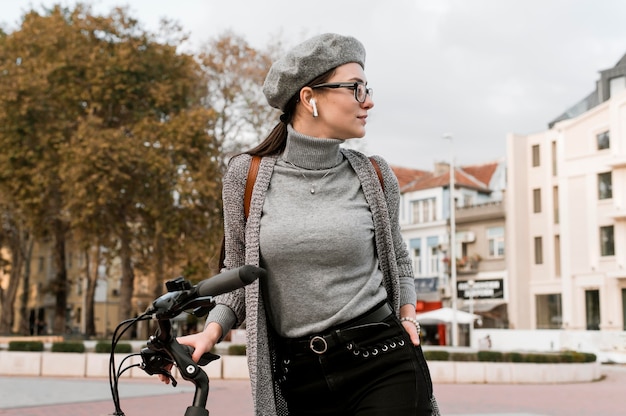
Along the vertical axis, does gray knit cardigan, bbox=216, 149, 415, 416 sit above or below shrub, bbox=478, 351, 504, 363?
above

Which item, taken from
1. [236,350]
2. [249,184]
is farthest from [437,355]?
[249,184]

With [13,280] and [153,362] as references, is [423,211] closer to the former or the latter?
[13,280]

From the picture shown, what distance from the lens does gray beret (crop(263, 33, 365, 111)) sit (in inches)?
115

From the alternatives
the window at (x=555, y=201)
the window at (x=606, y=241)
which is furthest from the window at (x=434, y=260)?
the window at (x=606, y=241)

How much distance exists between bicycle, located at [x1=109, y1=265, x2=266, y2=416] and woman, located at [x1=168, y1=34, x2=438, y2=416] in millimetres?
287

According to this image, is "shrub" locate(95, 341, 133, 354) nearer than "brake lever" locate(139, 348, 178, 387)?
No

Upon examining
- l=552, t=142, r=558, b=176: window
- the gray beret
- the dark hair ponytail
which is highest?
l=552, t=142, r=558, b=176: window

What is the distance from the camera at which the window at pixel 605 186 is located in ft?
138

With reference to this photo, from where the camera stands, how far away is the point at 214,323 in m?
2.76

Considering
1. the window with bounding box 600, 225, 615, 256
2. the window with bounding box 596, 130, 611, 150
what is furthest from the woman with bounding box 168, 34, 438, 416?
the window with bounding box 596, 130, 611, 150

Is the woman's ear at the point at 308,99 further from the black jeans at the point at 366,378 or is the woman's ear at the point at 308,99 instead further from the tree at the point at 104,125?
the tree at the point at 104,125

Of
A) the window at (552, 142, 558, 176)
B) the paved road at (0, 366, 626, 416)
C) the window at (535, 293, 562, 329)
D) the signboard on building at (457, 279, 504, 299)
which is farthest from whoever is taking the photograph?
the signboard on building at (457, 279, 504, 299)

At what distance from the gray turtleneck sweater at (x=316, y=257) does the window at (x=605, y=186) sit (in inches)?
1630

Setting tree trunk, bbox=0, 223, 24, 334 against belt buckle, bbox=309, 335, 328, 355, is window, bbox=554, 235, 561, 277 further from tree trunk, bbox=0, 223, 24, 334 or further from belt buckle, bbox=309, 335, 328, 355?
belt buckle, bbox=309, 335, 328, 355
